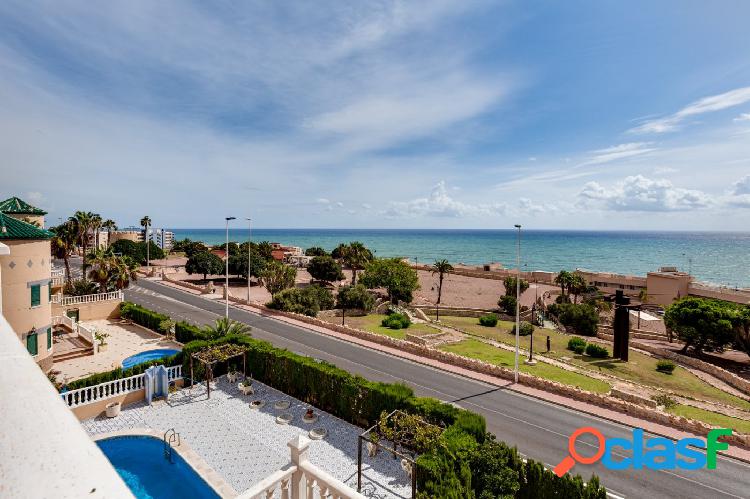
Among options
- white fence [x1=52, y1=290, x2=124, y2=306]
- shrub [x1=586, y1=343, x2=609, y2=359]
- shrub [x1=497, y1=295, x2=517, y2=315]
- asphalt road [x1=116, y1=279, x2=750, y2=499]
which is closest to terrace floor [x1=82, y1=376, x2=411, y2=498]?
asphalt road [x1=116, y1=279, x2=750, y2=499]

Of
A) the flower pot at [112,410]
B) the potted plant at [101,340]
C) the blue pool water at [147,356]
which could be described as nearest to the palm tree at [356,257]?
the blue pool water at [147,356]

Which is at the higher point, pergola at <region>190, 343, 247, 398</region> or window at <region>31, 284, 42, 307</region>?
window at <region>31, 284, 42, 307</region>

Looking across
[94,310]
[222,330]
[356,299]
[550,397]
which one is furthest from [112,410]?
[356,299]

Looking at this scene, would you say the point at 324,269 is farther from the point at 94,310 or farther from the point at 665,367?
the point at 665,367

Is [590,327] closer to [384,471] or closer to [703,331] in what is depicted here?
[703,331]

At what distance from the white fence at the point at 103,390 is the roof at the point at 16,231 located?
922cm

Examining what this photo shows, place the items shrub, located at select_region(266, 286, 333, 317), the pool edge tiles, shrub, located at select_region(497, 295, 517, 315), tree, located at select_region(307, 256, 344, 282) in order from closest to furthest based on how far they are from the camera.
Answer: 1. the pool edge tiles
2. shrub, located at select_region(266, 286, 333, 317)
3. shrub, located at select_region(497, 295, 517, 315)
4. tree, located at select_region(307, 256, 344, 282)

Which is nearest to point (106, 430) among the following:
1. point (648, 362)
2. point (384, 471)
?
point (384, 471)

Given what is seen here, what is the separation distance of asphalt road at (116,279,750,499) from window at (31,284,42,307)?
1725 cm

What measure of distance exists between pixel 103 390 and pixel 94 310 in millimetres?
24263

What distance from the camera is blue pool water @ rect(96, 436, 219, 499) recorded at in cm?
1567

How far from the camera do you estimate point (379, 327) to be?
1921 inches

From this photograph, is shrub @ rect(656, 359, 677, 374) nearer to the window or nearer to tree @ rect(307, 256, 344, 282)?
the window

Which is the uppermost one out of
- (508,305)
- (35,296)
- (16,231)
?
(16,231)
